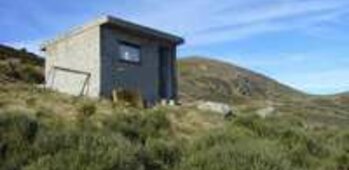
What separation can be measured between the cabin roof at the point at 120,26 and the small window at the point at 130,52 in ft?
2.24

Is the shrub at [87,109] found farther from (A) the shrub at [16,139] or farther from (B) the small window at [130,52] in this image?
(A) the shrub at [16,139]

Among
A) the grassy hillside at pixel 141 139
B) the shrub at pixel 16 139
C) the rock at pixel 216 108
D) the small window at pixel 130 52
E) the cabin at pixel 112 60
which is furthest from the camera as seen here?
the rock at pixel 216 108

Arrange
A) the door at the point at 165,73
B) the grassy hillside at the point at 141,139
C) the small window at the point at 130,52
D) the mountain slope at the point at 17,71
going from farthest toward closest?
the mountain slope at the point at 17,71, the door at the point at 165,73, the small window at the point at 130,52, the grassy hillside at the point at 141,139

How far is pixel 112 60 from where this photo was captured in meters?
29.4

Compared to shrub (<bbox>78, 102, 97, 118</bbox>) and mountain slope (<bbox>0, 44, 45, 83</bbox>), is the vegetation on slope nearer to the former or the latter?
shrub (<bbox>78, 102, 97, 118</bbox>)

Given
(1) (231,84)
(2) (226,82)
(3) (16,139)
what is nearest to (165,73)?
(3) (16,139)

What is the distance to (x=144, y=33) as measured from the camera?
31.2 meters

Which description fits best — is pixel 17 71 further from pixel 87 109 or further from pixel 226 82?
pixel 226 82

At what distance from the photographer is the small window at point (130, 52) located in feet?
98.6

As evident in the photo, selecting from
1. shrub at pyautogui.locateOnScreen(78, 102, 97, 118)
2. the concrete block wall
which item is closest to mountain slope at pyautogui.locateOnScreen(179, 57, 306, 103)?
the concrete block wall

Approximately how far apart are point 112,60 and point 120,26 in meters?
1.53

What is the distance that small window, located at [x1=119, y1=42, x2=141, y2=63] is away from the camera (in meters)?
30.1

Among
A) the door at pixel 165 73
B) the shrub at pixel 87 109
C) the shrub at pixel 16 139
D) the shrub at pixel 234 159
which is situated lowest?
the shrub at pixel 234 159

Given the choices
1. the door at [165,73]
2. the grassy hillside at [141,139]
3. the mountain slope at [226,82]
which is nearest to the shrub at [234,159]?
the grassy hillside at [141,139]
